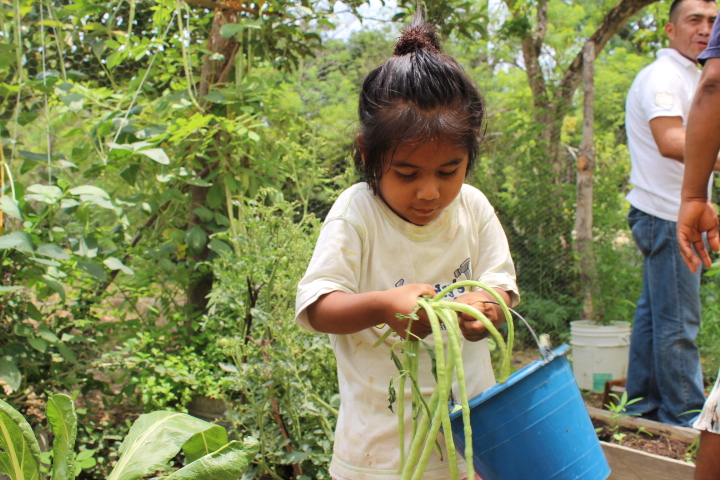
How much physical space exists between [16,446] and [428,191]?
0.98 m

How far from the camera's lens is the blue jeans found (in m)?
2.87

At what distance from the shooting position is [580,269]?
4500 millimetres

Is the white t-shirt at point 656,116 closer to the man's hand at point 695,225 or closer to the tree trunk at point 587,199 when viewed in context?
the man's hand at point 695,225

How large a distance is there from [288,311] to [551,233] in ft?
11.7

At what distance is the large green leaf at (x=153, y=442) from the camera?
4.35ft

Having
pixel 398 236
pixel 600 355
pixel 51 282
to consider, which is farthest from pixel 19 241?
pixel 600 355

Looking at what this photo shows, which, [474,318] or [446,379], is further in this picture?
[474,318]

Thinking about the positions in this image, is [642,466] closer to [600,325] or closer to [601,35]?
[600,325]

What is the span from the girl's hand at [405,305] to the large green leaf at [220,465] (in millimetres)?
479

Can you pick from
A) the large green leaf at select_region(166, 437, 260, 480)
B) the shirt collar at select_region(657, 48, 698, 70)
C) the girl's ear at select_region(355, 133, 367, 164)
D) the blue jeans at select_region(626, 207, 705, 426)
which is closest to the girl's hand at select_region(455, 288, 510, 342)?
the girl's ear at select_region(355, 133, 367, 164)

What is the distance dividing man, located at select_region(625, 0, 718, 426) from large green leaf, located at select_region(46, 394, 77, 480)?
2.51 meters

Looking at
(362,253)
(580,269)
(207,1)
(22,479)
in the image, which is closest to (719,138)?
(362,253)

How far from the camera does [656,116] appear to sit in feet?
9.25

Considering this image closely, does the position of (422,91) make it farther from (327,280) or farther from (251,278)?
(251,278)
